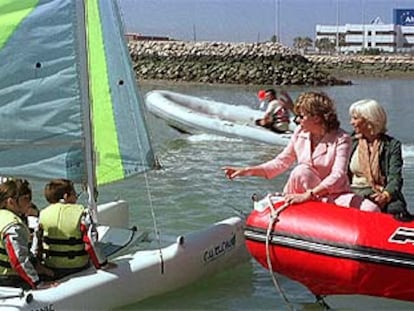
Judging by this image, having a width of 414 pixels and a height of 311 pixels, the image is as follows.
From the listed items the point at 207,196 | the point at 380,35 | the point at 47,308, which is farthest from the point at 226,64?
the point at 380,35

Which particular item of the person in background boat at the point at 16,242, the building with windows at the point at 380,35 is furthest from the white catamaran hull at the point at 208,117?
the building with windows at the point at 380,35


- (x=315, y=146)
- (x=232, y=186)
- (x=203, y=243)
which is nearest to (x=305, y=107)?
(x=315, y=146)

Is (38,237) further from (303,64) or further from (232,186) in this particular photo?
(303,64)

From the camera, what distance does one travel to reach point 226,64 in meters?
46.6

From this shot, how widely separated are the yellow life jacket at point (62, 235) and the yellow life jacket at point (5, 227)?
0.77 ft

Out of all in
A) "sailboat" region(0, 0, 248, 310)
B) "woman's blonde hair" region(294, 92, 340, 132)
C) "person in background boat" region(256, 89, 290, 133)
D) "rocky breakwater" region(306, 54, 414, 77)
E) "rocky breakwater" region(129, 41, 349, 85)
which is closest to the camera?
"woman's blonde hair" region(294, 92, 340, 132)

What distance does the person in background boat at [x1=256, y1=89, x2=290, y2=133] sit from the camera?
15.8m

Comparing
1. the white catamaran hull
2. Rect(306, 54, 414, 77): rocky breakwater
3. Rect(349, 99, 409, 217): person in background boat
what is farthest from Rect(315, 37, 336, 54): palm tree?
Rect(349, 99, 409, 217): person in background boat

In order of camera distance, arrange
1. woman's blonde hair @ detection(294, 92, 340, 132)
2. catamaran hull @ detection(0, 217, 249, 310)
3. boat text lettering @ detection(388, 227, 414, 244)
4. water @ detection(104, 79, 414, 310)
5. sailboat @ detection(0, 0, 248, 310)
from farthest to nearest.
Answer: water @ detection(104, 79, 414, 310)
sailboat @ detection(0, 0, 248, 310)
woman's blonde hair @ detection(294, 92, 340, 132)
catamaran hull @ detection(0, 217, 249, 310)
boat text lettering @ detection(388, 227, 414, 244)

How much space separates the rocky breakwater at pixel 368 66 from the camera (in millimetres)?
61250

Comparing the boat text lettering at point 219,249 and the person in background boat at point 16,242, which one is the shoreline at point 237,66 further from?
the person in background boat at point 16,242

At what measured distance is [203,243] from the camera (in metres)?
6.96

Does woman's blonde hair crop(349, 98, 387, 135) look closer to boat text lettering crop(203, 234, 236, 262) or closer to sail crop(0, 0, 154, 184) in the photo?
boat text lettering crop(203, 234, 236, 262)

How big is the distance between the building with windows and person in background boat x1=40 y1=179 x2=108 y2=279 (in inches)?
3459
